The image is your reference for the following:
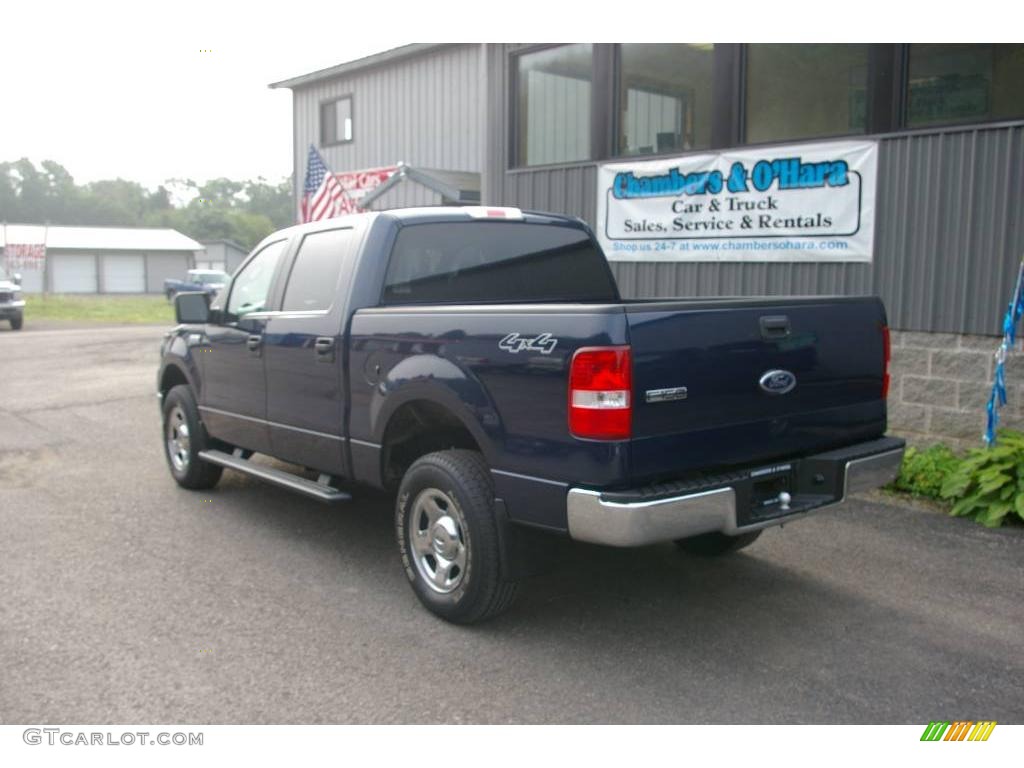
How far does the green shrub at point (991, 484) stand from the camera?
650 cm

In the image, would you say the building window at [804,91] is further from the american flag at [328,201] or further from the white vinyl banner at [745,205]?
the american flag at [328,201]

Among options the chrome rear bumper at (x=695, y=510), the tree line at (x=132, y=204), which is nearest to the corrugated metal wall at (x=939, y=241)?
the chrome rear bumper at (x=695, y=510)

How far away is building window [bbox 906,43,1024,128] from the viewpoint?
24.3 feet

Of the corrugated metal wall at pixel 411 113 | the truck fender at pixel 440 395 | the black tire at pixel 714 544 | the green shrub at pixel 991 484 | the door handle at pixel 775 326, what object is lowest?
the black tire at pixel 714 544

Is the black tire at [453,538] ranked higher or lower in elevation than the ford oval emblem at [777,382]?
lower

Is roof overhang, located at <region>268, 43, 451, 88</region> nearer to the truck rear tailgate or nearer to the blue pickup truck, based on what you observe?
the blue pickup truck

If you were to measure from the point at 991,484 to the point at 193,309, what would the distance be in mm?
5509

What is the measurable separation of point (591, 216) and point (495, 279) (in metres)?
4.77

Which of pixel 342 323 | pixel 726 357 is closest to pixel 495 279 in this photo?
pixel 342 323

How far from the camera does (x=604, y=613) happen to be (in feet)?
16.0

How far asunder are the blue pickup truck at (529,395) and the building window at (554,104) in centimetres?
473

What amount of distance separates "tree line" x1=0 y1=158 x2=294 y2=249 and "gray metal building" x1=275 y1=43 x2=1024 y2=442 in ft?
250

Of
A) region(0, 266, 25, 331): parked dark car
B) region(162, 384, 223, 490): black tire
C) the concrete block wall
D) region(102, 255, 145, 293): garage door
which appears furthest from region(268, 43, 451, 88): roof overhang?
region(102, 255, 145, 293): garage door

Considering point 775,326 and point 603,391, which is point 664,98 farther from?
point 603,391
